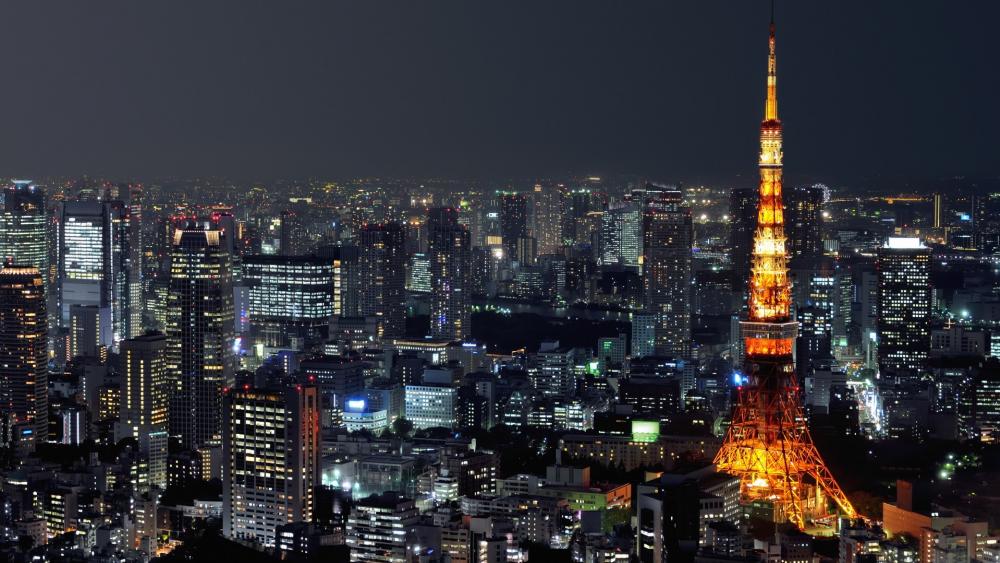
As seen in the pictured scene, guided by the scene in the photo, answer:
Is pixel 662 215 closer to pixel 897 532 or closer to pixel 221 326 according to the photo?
pixel 221 326

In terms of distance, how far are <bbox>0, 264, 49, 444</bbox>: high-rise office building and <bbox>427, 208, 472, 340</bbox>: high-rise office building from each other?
8.62 m

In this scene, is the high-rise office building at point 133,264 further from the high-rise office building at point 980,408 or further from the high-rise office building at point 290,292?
the high-rise office building at point 980,408

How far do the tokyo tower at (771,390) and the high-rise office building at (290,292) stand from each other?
14.4 meters

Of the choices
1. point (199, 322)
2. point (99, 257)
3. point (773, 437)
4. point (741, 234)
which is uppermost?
point (741, 234)

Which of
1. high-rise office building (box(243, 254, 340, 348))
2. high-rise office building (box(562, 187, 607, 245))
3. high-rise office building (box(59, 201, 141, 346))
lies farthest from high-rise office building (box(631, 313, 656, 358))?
high-rise office building (box(59, 201, 141, 346))

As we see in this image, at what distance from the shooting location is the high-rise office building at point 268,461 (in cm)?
1485

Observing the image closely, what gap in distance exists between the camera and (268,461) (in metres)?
15.1

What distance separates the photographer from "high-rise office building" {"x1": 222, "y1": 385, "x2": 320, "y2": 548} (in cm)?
1485

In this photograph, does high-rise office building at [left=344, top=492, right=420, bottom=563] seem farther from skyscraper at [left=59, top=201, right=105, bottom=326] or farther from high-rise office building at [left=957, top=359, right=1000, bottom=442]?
skyscraper at [left=59, top=201, right=105, bottom=326]

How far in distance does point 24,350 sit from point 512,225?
16362mm

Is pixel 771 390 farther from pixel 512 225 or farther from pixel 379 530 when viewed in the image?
pixel 512 225

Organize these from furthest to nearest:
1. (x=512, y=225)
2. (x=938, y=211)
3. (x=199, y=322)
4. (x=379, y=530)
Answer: (x=512, y=225) → (x=938, y=211) → (x=199, y=322) → (x=379, y=530)

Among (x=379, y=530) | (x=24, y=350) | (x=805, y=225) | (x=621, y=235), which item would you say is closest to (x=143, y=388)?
(x=24, y=350)

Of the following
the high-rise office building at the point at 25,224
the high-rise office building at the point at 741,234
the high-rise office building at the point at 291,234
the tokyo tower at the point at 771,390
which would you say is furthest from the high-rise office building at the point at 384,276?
the tokyo tower at the point at 771,390
